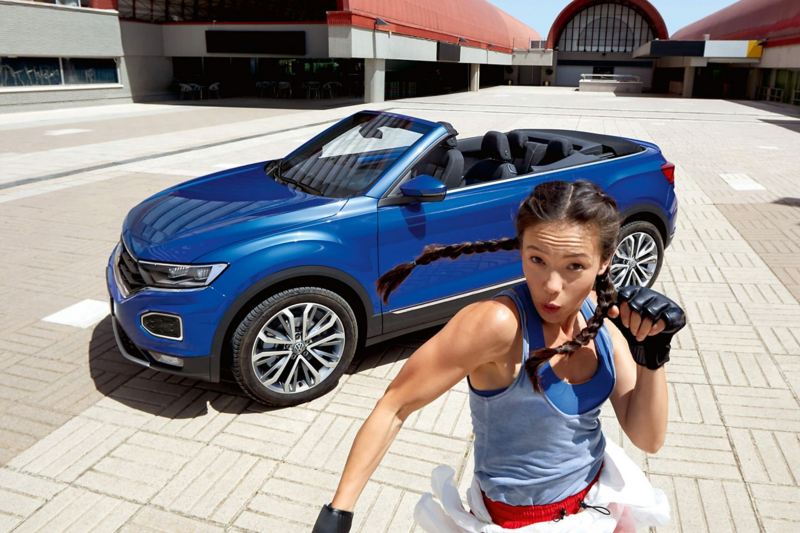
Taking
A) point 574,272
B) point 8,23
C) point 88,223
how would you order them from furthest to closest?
point 8,23
point 88,223
point 574,272

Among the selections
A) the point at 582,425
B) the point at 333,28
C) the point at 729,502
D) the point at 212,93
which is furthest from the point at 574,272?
the point at 212,93

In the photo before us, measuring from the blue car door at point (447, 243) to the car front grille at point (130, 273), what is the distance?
1.48 metres

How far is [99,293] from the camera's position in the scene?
6.07 m

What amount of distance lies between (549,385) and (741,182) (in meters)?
12.1

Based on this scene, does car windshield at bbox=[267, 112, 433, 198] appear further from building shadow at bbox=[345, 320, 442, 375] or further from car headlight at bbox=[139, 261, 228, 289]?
building shadow at bbox=[345, 320, 442, 375]

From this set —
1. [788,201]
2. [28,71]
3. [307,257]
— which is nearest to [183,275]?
[307,257]

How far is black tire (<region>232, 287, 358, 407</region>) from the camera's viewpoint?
3836mm

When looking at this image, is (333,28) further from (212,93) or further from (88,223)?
(88,223)

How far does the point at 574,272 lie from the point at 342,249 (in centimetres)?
258

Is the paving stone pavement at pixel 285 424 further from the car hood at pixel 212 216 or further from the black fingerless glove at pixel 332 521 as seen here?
the black fingerless glove at pixel 332 521

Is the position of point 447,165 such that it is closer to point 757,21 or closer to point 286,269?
point 286,269

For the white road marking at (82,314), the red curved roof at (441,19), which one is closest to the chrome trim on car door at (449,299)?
the white road marking at (82,314)

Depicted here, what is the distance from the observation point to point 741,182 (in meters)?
12.0

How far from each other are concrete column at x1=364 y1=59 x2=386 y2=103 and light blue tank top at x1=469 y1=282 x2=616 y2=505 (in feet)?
101
